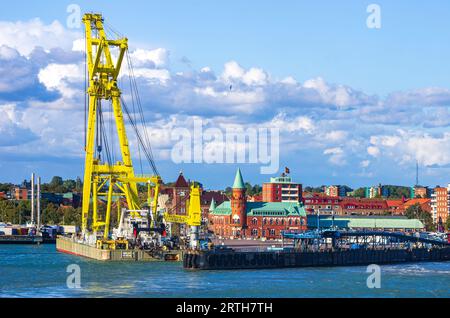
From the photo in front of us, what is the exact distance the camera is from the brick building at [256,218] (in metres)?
127

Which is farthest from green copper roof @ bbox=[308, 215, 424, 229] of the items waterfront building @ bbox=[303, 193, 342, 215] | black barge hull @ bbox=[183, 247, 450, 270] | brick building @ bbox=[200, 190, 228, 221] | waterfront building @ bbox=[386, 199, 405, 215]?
black barge hull @ bbox=[183, 247, 450, 270]

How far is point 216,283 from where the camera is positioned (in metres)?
58.2

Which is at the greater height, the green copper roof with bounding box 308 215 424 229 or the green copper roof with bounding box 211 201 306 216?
the green copper roof with bounding box 211 201 306 216

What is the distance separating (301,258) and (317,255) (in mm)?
2510

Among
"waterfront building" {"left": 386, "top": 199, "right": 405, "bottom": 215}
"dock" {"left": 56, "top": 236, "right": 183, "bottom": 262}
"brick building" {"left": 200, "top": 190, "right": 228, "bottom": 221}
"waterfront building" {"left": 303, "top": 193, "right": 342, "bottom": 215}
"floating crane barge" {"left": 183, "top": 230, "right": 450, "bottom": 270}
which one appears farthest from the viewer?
"waterfront building" {"left": 386, "top": 199, "right": 405, "bottom": 215}

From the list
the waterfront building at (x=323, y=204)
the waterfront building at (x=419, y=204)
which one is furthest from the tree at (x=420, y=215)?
the waterfront building at (x=323, y=204)

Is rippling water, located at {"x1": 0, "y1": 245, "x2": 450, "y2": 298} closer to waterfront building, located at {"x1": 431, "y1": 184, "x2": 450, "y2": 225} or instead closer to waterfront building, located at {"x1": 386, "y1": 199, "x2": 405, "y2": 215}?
waterfront building, located at {"x1": 431, "y1": 184, "x2": 450, "y2": 225}

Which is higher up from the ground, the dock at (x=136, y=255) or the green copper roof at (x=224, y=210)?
the green copper roof at (x=224, y=210)

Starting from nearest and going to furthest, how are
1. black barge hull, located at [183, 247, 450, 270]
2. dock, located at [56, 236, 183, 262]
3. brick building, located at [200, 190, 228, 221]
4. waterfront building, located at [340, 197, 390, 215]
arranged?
1. black barge hull, located at [183, 247, 450, 270]
2. dock, located at [56, 236, 183, 262]
3. brick building, located at [200, 190, 228, 221]
4. waterfront building, located at [340, 197, 390, 215]

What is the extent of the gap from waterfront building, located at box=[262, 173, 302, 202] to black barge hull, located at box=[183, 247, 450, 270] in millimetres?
49172

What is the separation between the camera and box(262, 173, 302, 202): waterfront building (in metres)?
143

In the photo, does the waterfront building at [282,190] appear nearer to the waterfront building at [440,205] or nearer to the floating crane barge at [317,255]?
the waterfront building at [440,205]

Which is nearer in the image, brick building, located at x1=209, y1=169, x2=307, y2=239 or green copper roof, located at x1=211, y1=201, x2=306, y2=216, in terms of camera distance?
brick building, located at x1=209, y1=169, x2=307, y2=239
